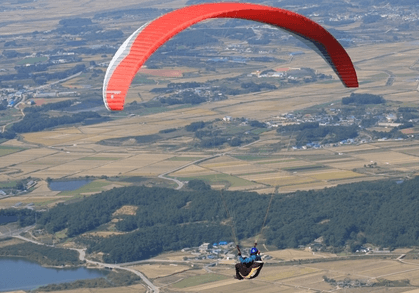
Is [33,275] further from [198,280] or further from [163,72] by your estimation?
[163,72]

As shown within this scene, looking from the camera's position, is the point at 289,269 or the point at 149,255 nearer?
the point at 289,269

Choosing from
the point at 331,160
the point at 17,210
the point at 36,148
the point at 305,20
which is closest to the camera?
the point at 305,20

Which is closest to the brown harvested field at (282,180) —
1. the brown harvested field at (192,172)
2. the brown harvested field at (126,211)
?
the brown harvested field at (192,172)

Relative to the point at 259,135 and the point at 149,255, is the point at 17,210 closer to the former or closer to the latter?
the point at 149,255

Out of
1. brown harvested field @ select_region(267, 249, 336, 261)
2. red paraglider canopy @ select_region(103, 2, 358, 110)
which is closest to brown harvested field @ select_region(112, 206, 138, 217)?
brown harvested field @ select_region(267, 249, 336, 261)

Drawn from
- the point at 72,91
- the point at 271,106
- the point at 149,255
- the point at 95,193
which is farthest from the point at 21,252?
the point at 72,91

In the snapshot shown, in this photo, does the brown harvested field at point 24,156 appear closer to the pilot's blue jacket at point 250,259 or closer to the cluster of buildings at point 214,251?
the cluster of buildings at point 214,251

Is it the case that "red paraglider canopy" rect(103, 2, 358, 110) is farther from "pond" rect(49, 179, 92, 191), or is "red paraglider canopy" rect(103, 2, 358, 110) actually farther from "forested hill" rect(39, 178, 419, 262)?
"pond" rect(49, 179, 92, 191)
